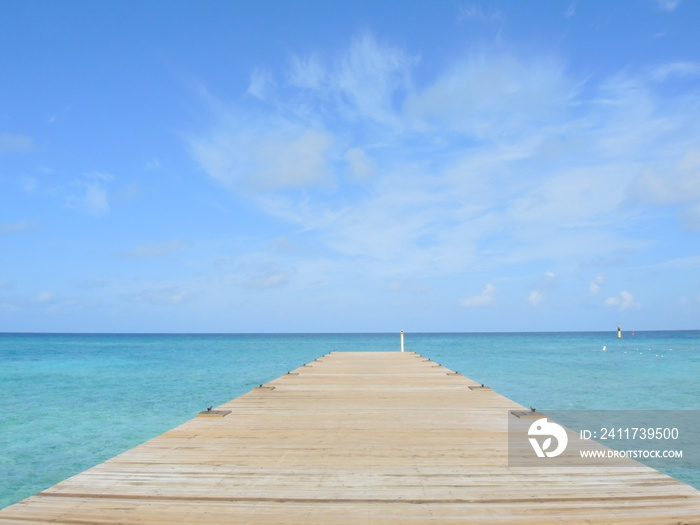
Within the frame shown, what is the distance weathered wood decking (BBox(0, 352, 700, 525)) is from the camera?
283 centimetres

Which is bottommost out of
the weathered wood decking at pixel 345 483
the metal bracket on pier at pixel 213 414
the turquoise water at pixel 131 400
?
the turquoise water at pixel 131 400

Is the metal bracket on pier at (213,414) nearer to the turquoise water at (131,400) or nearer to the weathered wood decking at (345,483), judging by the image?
the weathered wood decking at (345,483)

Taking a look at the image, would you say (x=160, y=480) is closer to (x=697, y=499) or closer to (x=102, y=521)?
(x=102, y=521)

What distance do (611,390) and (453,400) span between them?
38.3 ft

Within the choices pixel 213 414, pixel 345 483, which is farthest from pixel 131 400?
pixel 345 483

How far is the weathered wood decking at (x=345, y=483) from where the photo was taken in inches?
112

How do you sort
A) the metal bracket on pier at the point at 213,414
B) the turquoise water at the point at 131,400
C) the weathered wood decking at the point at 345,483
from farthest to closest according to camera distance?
the turquoise water at the point at 131,400
the metal bracket on pier at the point at 213,414
the weathered wood decking at the point at 345,483

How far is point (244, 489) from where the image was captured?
3.30 meters

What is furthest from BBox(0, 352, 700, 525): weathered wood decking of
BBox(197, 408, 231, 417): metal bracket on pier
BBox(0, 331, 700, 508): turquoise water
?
BBox(0, 331, 700, 508): turquoise water

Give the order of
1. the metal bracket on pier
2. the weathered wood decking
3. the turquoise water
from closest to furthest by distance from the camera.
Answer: the weathered wood decking
the metal bracket on pier
the turquoise water

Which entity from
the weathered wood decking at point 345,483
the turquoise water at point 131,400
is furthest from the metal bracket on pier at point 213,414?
the turquoise water at point 131,400

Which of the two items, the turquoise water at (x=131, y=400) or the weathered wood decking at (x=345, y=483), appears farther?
the turquoise water at (x=131, y=400)

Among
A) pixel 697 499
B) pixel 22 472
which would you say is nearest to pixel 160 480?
pixel 697 499

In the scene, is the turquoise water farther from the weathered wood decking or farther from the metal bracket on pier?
the weathered wood decking
